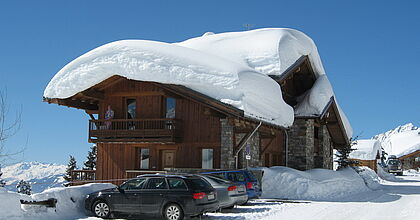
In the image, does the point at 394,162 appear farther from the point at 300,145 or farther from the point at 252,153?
the point at 252,153

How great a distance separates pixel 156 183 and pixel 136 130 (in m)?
10.7

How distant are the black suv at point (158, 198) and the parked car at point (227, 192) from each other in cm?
119

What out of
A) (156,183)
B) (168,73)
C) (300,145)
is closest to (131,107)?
(168,73)

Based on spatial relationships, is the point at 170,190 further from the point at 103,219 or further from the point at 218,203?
the point at 103,219

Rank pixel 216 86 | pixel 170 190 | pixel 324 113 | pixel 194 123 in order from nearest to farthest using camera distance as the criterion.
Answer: pixel 170 190
pixel 216 86
pixel 194 123
pixel 324 113

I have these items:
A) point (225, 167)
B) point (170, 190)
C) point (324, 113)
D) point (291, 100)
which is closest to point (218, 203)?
point (170, 190)

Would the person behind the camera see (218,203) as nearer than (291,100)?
Yes

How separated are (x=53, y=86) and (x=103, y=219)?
12.2 metres

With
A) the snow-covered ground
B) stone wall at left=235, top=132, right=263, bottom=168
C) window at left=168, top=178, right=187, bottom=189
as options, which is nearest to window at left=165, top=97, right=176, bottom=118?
stone wall at left=235, top=132, right=263, bottom=168

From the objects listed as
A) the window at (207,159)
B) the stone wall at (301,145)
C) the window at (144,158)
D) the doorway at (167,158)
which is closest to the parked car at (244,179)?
the window at (207,159)

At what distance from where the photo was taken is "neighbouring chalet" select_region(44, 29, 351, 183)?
23.6 meters

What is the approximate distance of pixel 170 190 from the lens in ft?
47.3

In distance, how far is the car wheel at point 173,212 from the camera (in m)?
14.1

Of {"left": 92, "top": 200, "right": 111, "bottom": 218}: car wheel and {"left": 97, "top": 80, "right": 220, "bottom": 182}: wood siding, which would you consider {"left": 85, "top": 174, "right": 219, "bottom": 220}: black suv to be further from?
{"left": 97, "top": 80, "right": 220, "bottom": 182}: wood siding
